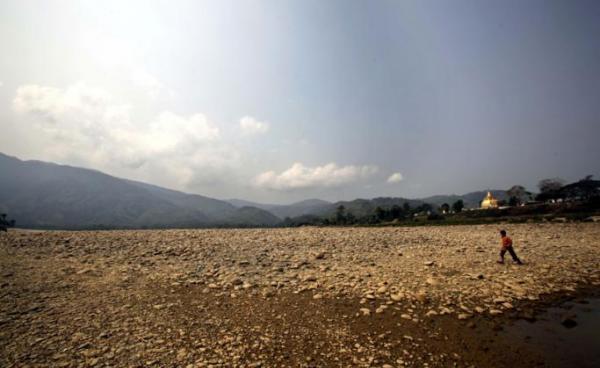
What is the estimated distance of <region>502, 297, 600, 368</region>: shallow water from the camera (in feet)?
21.5

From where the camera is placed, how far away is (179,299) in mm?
10125

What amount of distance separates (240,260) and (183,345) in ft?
27.9

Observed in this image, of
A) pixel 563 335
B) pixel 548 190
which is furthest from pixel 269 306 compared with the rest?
pixel 548 190

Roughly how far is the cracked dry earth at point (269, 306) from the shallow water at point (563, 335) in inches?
15.6

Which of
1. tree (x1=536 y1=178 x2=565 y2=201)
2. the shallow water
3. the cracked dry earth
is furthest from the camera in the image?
tree (x1=536 y1=178 x2=565 y2=201)

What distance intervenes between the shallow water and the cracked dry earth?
1.30 feet

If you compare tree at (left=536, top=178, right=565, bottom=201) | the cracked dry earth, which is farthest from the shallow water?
tree at (left=536, top=178, right=565, bottom=201)

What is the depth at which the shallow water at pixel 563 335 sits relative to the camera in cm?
655

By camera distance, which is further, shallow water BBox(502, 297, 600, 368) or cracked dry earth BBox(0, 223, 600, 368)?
cracked dry earth BBox(0, 223, 600, 368)

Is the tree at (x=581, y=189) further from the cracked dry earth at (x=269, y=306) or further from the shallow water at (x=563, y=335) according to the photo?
the shallow water at (x=563, y=335)

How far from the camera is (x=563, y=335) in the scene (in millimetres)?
7648

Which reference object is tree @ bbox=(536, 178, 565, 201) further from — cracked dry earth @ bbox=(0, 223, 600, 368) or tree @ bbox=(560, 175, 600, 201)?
cracked dry earth @ bbox=(0, 223, 600, 368)

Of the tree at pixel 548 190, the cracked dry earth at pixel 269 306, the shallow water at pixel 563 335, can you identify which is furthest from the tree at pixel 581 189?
the shallow water at pixel 563 335

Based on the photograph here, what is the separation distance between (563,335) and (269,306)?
8.32 metres
